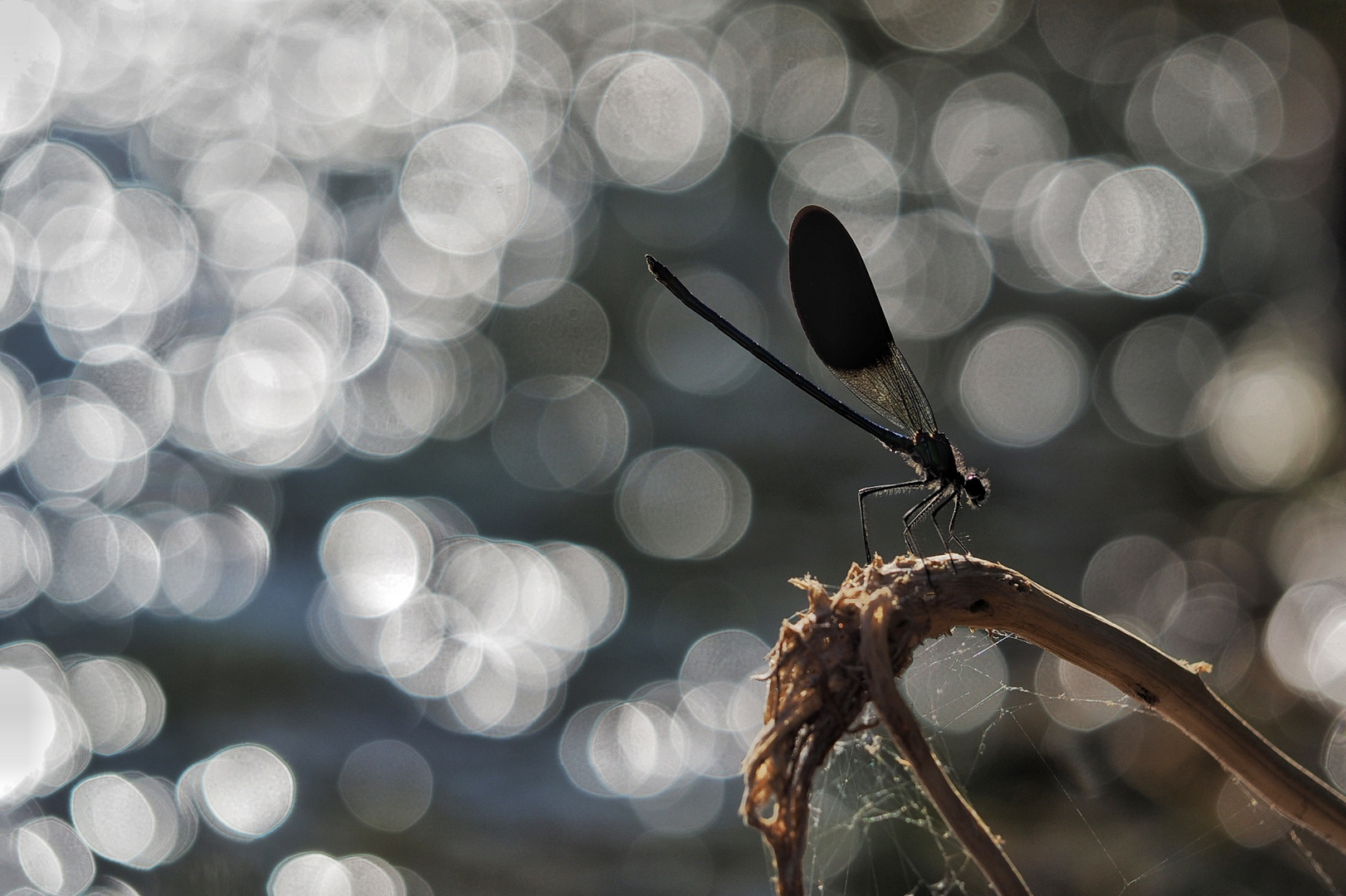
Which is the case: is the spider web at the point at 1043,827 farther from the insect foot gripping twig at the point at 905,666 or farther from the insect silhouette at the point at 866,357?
the insect foot gripping twig at the point at 905,666

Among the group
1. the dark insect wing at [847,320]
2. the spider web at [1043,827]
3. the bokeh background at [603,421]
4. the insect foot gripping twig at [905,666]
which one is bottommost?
the insect foot gripping twig at [905,666]

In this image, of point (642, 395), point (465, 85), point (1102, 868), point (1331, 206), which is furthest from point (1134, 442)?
point (465, 85)

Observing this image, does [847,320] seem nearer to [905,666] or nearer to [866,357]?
[866,357]

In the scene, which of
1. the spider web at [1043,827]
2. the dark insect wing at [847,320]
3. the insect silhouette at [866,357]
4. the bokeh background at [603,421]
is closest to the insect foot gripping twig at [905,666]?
the insect silhouette at [866,357]

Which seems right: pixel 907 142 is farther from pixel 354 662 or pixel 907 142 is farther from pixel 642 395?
pixel 354 662

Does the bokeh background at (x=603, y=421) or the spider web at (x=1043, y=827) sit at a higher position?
the bokeh background at (x=603, y=421)

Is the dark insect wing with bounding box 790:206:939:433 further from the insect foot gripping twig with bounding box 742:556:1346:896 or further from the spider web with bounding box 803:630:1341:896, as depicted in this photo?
the insect foot gripping twig with bounding box 742:556:1346:896
